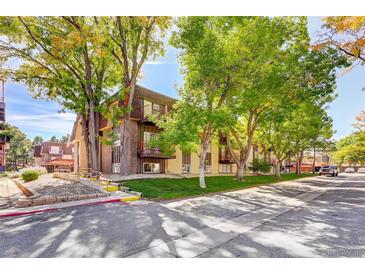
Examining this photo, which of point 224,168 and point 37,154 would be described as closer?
point 224,168

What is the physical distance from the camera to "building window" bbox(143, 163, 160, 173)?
1887 centimetres

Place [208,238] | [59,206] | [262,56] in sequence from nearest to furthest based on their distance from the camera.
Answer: [208,238]
[59,206]
[262,56]

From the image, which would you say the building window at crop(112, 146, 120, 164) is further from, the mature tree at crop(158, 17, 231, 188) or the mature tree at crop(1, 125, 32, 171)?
the mature tree at crop(1, 125, 32, 171)

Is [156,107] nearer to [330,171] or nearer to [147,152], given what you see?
[147,152]

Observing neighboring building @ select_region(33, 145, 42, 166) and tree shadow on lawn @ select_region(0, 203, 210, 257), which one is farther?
neighboring building @ select_region(33, 145, 42, 166)

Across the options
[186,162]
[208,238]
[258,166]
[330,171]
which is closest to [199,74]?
[208,238]

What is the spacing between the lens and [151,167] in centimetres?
1930

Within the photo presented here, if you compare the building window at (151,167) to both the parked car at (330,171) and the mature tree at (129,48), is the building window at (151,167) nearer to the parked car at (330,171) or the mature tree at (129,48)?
the mature tree at (129,48)

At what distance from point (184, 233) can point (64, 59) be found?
42.4ft

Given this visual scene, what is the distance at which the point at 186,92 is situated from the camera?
12586mm

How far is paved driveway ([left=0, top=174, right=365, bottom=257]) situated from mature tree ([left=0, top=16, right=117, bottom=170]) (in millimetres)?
8785

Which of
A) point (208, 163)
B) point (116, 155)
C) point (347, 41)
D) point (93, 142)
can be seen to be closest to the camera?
point (347, 41)

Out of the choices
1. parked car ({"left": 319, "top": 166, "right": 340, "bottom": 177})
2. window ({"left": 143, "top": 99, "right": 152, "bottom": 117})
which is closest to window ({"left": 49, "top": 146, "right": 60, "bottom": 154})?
window ({"left": 143, "top": 99, "right": 152, "bottom": 117})

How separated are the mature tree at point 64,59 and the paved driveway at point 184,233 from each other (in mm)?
8785
